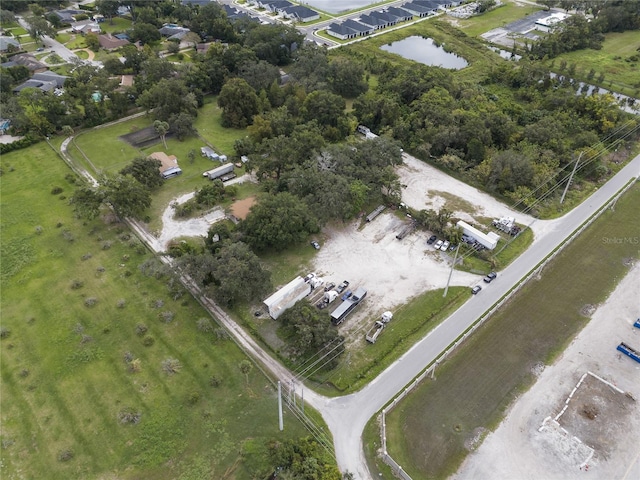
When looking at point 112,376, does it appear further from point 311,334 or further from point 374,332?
point 374,332

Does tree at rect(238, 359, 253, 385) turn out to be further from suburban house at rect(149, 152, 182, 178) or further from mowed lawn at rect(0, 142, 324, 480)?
suburban house at rect(149, 152, 182, 178)

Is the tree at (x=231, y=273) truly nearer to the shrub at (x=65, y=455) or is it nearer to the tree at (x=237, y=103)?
the shrub at (x=65, y=455)

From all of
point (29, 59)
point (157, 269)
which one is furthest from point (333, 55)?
point (157, 269)

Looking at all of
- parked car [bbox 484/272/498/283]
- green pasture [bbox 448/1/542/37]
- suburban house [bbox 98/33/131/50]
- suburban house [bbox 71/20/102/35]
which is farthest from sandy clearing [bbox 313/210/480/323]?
suburban house [bbox 71/20/102/35]

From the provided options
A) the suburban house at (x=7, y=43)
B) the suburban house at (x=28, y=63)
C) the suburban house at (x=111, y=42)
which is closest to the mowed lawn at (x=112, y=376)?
the suburban house at (x=28, y=63)

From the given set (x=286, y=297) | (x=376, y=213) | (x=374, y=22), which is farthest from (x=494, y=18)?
(x=286, y=297)
